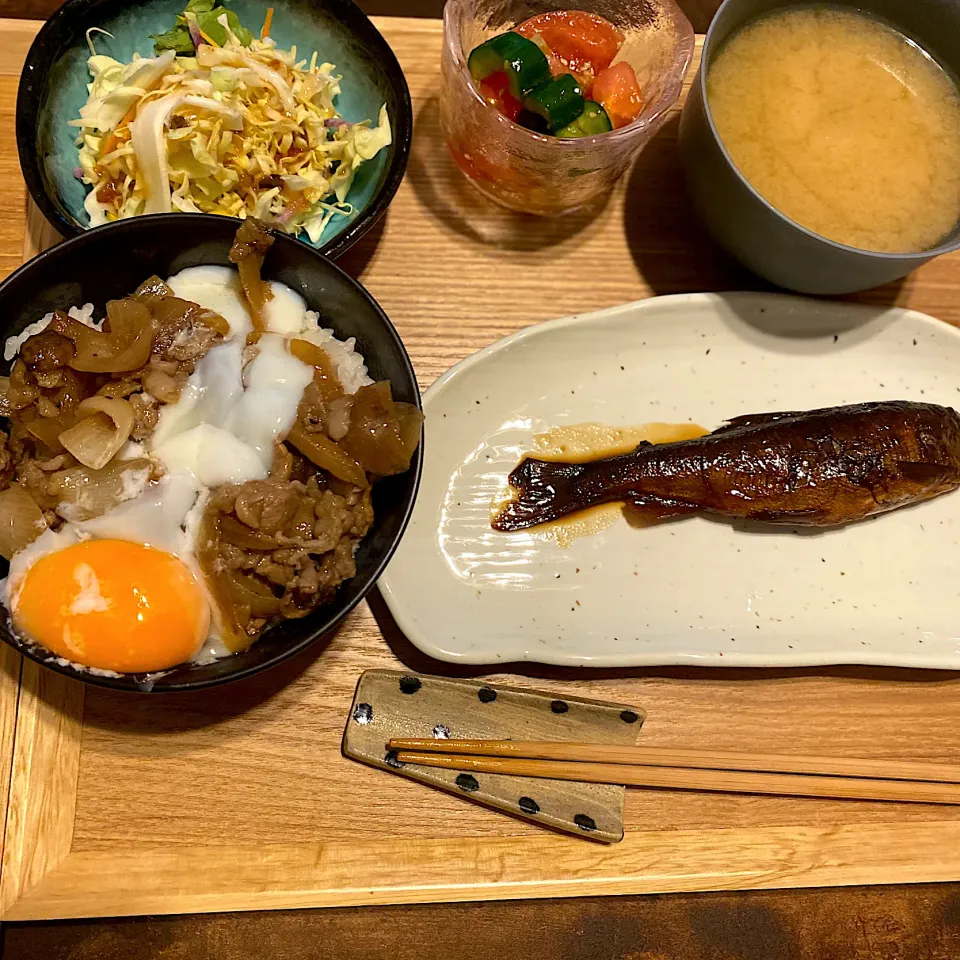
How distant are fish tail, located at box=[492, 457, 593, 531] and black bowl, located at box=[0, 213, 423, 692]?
425 millimetres

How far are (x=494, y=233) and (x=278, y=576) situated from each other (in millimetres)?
1229

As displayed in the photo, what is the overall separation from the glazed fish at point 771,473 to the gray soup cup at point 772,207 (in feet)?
1.23

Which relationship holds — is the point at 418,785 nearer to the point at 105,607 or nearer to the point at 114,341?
the point at 105,607

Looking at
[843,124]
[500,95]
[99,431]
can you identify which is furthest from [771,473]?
[99,431]

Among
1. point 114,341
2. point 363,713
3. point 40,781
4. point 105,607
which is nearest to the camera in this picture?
point 105,607

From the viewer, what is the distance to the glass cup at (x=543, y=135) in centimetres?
197

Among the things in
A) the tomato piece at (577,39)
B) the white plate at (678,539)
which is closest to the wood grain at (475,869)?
the white plate at (678,539)

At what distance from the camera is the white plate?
201 centimetres

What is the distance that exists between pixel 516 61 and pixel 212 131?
0.77 m

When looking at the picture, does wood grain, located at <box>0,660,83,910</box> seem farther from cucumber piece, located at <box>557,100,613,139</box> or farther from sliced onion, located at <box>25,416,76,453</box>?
cucumber piece, located at <box>557,100,613,139</box>

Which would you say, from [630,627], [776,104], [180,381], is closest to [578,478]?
[630,627]

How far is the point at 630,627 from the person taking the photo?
2.04 meters

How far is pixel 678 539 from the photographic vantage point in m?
2.14

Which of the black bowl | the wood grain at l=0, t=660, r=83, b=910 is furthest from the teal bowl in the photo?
the wood grain at l=0, t=660, r=83, b=910
